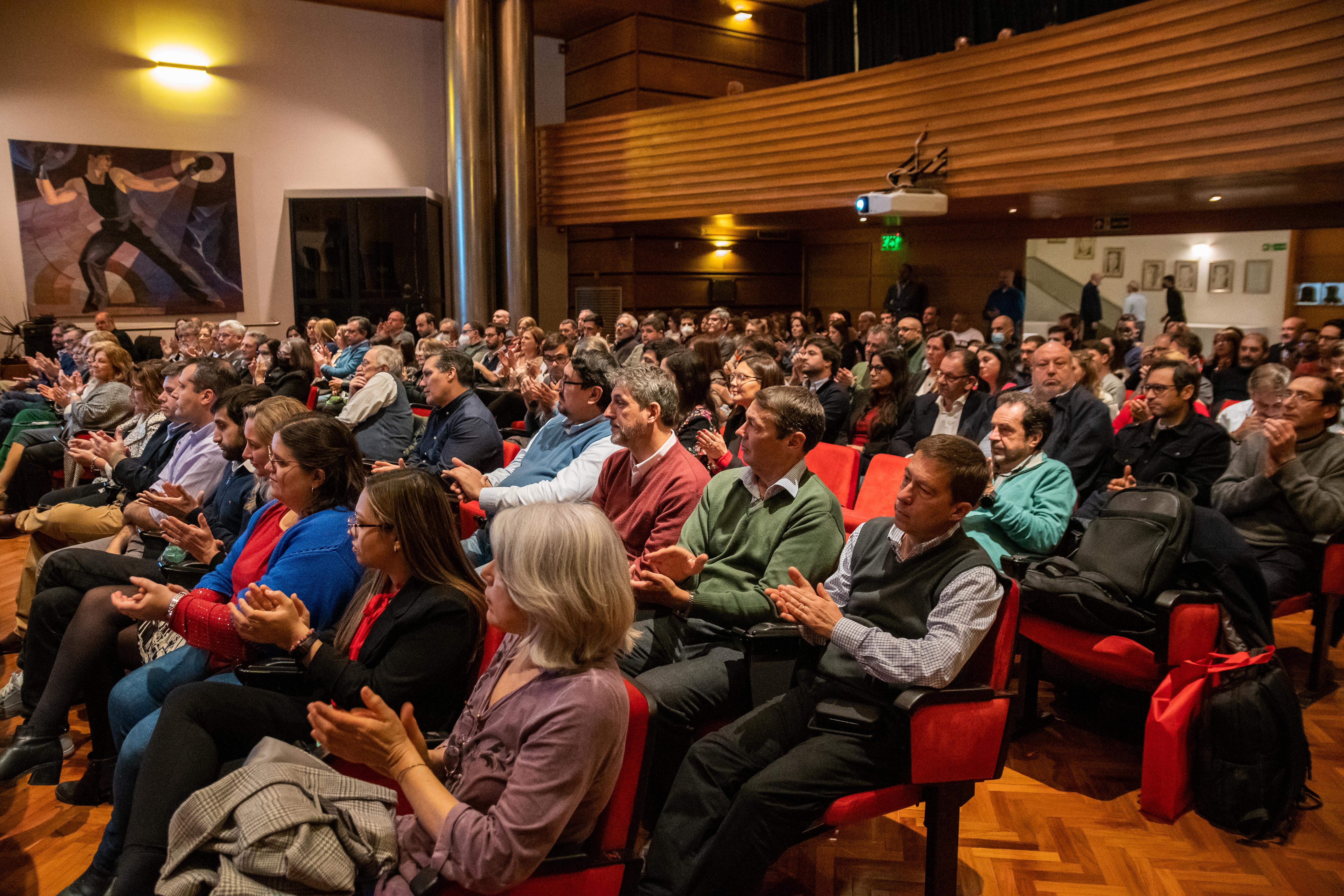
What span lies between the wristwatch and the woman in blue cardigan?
0.68 ft

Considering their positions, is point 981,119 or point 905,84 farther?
point 905,84

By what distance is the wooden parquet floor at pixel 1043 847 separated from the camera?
223cm

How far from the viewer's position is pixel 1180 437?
12.1ft

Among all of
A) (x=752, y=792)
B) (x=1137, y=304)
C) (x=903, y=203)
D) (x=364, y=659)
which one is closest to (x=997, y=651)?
(x=752, y=792)

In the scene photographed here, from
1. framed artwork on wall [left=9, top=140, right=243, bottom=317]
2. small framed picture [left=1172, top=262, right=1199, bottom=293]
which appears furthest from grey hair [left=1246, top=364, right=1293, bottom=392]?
framed artwork on wall [left=9, top=140, right=243, bottom=317]

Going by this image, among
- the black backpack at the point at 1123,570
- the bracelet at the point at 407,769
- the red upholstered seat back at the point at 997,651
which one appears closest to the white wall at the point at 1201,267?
the black backpack at the point at 1123,570

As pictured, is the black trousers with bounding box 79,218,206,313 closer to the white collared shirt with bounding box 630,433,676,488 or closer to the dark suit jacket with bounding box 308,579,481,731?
the white collared shirt with bounding box 630,433,676,488

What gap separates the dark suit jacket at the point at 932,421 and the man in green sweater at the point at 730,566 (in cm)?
181

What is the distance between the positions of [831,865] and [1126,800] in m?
0.97

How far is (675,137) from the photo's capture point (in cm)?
994

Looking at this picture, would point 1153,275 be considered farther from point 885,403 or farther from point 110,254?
point 110,254

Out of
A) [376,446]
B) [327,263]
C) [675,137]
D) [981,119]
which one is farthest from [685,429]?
[327,263]

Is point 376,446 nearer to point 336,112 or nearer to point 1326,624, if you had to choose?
point 1326,624

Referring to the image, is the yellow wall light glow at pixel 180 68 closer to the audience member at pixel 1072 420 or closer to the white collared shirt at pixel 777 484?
the audience member at pixel 1072 420
